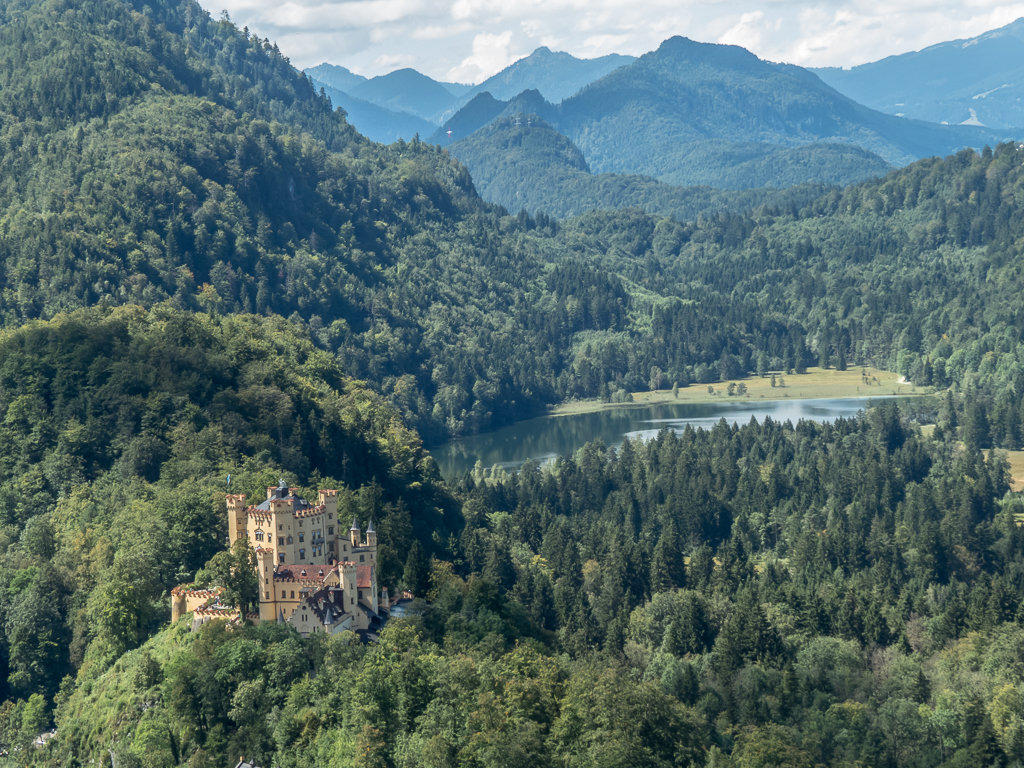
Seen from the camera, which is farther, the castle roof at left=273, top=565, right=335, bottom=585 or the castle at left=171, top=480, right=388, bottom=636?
the castle roof at left=273, top=565, right=335, bottom=585

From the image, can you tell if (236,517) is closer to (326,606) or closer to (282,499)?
(282,499)

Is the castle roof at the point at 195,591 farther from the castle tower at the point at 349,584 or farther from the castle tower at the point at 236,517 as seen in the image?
the castle tower at the point at 349,584

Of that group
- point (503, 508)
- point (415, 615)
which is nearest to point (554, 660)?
point (415, 615)

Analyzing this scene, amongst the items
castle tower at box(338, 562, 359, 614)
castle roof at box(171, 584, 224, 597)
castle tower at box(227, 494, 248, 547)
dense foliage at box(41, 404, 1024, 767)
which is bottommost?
dense foliage at box(41, 404, 1024, 767)

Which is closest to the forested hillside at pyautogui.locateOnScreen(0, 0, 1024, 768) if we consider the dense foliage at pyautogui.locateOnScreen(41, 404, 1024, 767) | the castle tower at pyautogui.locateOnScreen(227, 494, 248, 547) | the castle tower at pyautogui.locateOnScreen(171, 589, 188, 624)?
the dense foliage at pyautogui.locateOnScreen(41, 404, 1024, 767)

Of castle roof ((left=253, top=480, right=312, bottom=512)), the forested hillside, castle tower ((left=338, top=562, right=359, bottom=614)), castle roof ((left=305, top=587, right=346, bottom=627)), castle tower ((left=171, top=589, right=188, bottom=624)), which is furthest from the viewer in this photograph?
castle tower ((left=171, top=589, right=188, bottom=624))

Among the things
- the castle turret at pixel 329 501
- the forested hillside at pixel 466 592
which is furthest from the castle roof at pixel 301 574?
the castle turret at pixel 329 501

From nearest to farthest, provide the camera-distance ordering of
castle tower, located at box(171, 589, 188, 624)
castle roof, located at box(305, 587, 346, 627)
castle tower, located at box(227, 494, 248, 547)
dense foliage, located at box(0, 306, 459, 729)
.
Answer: castle roof, located at box(305, 587, 346, 627), castle tower, located at box(171, 589, 188, 624), castle tower, located at box(227, 494, 248, 547), dense foliage, located at box(0, 306, 459, 729)

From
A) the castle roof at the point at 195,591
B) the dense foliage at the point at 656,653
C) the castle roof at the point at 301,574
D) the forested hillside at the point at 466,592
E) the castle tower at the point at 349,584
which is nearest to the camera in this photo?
the dense foliage at the point at 656,653

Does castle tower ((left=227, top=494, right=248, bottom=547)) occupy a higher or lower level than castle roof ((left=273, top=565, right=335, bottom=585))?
higher

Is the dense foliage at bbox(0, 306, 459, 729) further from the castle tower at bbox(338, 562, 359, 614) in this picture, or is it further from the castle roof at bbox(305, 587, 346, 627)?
the castle roof at bbox(305, 587, 346, 627)
